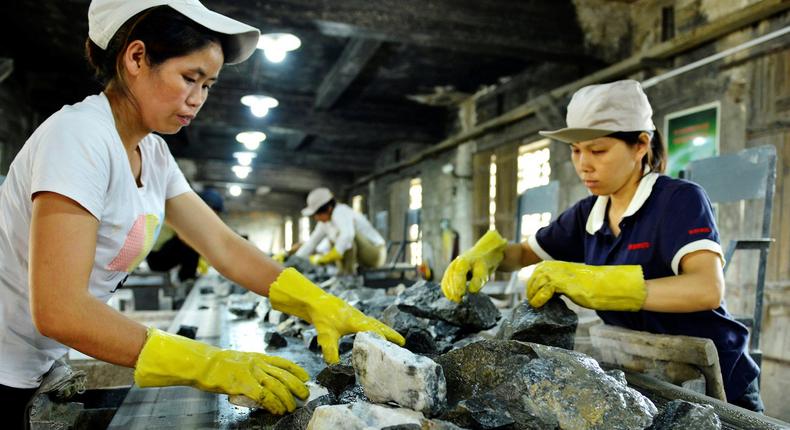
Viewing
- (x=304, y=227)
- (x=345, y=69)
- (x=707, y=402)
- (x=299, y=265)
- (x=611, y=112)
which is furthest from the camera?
(x=304, y=227)

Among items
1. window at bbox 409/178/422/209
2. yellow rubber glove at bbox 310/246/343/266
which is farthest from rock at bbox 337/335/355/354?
window at bbox 409/178/422/209

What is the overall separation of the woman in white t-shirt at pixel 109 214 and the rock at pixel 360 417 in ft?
0.75

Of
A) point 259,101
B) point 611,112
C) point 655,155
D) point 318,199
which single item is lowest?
point 318,199

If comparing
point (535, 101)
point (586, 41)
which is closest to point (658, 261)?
point (586, 41)

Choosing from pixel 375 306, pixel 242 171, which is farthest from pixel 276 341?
pixel 242 171

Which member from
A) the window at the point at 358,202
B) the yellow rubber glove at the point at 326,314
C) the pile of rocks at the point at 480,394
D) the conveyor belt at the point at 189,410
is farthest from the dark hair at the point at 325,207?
the window at the point at 358,202

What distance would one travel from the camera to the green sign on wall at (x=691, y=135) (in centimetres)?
408

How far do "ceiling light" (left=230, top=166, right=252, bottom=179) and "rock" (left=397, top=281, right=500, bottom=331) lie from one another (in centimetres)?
1284

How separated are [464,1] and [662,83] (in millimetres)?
1884

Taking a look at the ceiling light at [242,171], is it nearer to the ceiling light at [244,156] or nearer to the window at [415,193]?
the ceiling light at [244,156]

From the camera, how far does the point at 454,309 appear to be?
1.92 m

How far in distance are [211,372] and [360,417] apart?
0.40m

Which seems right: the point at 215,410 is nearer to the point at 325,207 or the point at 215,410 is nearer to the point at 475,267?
the point at 475,267

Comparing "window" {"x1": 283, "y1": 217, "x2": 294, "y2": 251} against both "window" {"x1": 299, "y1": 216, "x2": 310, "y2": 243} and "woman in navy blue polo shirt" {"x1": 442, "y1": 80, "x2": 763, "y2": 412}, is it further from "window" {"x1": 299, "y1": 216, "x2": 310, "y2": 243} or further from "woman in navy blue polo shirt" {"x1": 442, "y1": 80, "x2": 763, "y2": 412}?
"woman in navy blue polo shirt" {"x1": 442, "y1": 80, "x2": 763, "y2": 412}
